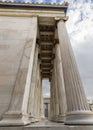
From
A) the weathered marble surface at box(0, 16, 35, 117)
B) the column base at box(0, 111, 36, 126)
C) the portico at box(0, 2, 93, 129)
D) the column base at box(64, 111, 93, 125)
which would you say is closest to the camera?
the column base at box(0, 111, 36, 126)

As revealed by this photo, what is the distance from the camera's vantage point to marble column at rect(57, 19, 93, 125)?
460 inches

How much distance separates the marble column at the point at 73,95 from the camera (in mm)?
11680

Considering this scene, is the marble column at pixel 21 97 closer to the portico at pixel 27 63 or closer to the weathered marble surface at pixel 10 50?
the portico at pixel 27 63

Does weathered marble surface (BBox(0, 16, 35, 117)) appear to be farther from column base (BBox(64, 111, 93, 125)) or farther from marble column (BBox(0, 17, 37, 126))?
column base (BBox(64, 111, 93, 125))

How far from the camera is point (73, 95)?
533 inches

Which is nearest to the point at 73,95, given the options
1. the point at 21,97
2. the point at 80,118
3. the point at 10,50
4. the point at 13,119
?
the point at 80,118

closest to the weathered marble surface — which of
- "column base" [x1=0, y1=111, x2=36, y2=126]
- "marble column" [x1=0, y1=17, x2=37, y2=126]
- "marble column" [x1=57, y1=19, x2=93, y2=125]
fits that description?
"marble column" [x1=0, y1=17, x2=37, y2=126]

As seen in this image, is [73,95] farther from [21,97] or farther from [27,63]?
[27,63]

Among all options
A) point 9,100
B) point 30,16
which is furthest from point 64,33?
point 9,100

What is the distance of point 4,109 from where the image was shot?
12547mm

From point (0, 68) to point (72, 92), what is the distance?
7148 millimetres

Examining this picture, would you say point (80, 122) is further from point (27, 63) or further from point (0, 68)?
point (0, 68)

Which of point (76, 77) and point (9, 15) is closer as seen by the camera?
point (76, 77)

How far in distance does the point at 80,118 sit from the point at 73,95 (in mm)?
2308
